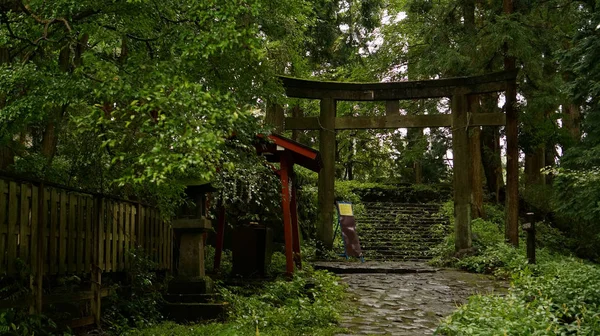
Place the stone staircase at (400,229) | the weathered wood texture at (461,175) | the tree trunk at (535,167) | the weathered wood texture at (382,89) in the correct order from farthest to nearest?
1. the tree trunk at (535,167)
2. the stone staircase at (400,229)
3. the weathered wood texture at (382,89)
4. the weathered wood texture at (461,175)

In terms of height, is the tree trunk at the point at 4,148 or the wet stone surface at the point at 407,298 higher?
the tree trunk at the point at 4,148

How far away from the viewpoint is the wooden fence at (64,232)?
207 inches

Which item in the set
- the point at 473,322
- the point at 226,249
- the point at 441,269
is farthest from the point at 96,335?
the point at 441,269

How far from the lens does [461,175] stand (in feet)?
52.9

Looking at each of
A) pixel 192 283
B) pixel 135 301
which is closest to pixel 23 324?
pixel 135 301

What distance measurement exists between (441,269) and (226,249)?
5.60 metres

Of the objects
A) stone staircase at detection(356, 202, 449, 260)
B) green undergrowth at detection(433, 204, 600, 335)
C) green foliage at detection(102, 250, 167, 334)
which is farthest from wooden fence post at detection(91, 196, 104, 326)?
stone staircase at detection(356, 202, 449, 260)

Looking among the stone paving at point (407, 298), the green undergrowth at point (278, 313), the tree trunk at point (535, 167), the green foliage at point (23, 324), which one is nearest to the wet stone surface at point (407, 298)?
the stone paving at point (407, 298)

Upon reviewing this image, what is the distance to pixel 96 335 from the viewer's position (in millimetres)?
6527

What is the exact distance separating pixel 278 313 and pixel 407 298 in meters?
3.37

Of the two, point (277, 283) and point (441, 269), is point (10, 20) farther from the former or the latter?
point (441, 269)

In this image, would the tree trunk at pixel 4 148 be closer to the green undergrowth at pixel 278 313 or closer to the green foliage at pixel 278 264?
the green undergrowth at pixel 278 313

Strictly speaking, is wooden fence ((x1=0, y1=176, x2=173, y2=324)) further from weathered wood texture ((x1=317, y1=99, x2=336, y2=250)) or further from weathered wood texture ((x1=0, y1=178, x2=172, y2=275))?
weathered wood texture ((x1=317, y1=99, x2=336, y2=250))

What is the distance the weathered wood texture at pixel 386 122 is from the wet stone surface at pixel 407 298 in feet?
14.1
